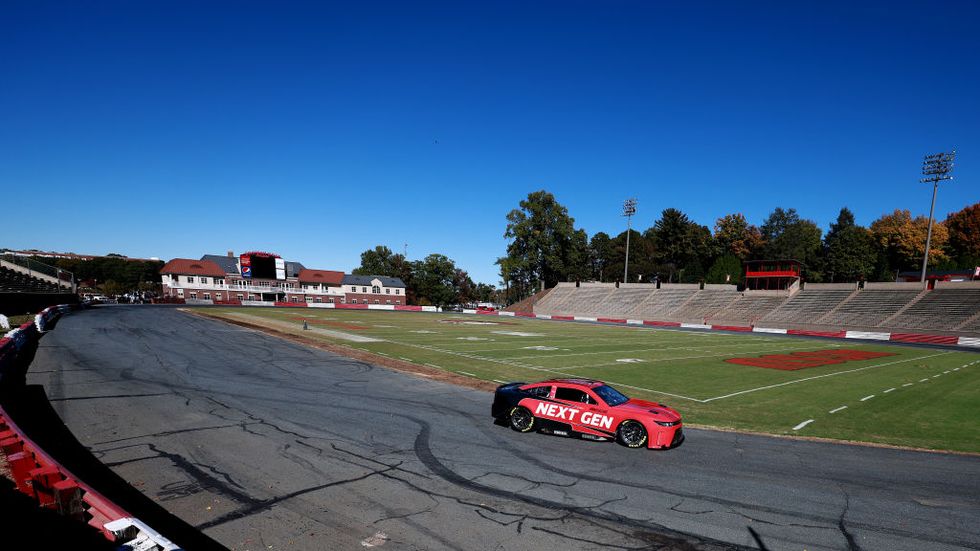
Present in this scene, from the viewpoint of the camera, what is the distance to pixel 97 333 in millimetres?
30188

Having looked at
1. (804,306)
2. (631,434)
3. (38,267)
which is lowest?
(631,434)

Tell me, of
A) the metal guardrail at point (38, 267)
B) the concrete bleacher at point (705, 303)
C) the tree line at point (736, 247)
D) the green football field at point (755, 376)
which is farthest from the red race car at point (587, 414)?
the tree line at point (736, 247)

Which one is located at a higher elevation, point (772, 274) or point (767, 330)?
point (772, 274)

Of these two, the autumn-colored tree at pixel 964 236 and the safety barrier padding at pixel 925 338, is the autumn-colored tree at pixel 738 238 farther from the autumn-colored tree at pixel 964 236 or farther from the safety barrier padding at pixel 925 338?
the safety barrier padding at pixel 925 338

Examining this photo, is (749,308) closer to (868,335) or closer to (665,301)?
(665,301)

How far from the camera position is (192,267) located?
95.1 meters

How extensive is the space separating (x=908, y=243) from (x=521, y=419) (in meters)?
114

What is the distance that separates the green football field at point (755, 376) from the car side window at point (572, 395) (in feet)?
11.9

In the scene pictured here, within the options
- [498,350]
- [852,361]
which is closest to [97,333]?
[498,350]

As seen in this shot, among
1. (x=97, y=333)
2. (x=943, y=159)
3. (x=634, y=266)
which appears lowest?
(x=97, y=333)

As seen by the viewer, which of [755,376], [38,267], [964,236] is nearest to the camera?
[755,376]

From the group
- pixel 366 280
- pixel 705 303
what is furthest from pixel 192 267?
pixel 705 303

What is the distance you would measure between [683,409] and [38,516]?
53.0 feet

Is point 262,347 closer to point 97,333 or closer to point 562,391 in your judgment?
point 97,333
